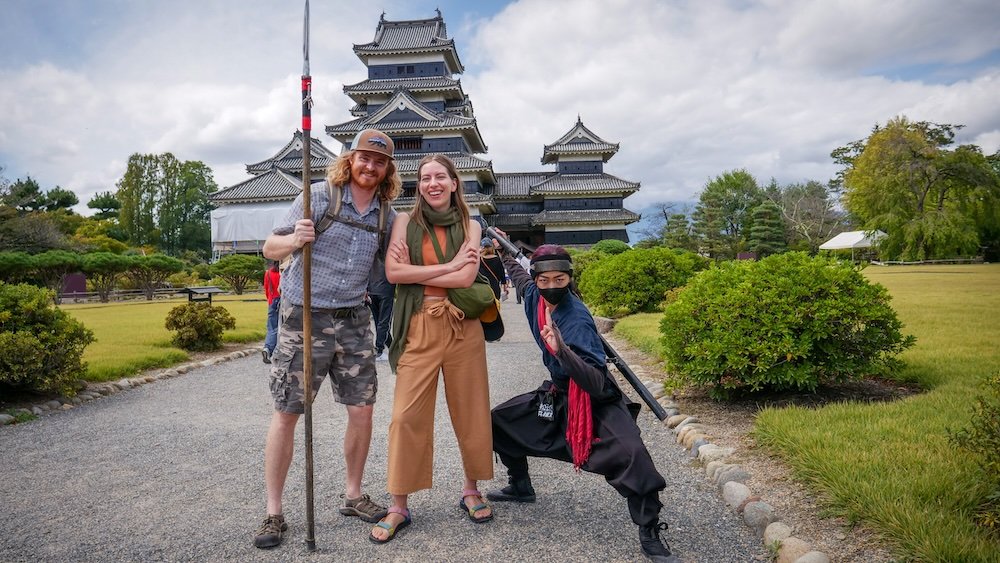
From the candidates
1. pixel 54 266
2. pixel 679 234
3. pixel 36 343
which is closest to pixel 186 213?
pixel 54 266

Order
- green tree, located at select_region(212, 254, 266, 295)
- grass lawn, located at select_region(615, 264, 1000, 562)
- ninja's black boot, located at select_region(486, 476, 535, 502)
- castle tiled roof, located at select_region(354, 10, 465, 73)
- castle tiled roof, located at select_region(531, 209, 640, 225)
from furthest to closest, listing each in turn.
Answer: castle tiled roof, located at select_region(531, 209, 640, 225), castle tiled roof, located at select_region(354, 10, 465, 73), green tree, located at select_region(212, 254, 266, 295), ninja's black boot, located at select_region(486, 476, 535, 502), grass lawn, located at select_region(615, 264, 1000, 562)

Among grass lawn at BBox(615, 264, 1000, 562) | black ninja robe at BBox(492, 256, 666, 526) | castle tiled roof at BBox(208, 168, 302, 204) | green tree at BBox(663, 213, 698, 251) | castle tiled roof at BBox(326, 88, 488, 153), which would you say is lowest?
grass lawn at BBox(615, 264, 1000, 562)

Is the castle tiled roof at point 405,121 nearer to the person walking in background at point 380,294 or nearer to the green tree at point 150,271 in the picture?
the green tree at point 150,271

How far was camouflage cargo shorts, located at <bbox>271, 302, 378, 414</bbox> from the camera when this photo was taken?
10.1 ft

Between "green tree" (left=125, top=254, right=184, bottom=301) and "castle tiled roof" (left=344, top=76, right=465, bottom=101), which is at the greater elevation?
"castle tiled roof" (left=344, top=76, right=465, bottom=101)

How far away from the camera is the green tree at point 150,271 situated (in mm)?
26375

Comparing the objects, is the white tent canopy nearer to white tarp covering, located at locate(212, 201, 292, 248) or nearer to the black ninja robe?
white tarp covering, located at locate(212, 201, 292, 248)

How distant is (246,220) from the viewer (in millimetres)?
36781

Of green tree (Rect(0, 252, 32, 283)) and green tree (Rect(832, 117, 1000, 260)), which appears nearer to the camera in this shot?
green tree (Rect(0, 252, 32, 283))

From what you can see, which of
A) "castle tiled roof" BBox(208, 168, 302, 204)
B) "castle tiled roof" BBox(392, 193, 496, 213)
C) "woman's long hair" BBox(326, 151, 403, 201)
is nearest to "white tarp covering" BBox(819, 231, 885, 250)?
"castle tiled roof" BBox(392, 193, 496, 213)

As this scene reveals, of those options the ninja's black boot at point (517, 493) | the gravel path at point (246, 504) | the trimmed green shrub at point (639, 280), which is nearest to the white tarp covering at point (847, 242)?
the trimmed green shrub at point (639, 280)

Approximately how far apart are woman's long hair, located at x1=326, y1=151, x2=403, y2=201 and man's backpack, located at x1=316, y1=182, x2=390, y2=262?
41 millimetres

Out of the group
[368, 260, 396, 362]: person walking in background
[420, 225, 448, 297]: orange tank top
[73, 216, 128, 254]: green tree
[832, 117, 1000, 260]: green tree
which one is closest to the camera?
[420, 225, 448, 297]: orange tank top

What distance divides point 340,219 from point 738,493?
2.78m
